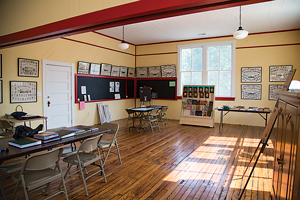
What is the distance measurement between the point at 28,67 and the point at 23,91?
2.44ft

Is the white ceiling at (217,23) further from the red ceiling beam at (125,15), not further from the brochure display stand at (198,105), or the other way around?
the red ceiling beam at (125,15)

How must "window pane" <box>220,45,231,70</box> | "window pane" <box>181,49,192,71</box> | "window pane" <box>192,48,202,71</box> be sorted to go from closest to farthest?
"window pane" <box>220,45,231,70</box>
"window pane" <box>192,48,202,71</box>
"window pane" <box>181,49,192,71</box>

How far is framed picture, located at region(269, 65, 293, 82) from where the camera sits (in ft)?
26.1

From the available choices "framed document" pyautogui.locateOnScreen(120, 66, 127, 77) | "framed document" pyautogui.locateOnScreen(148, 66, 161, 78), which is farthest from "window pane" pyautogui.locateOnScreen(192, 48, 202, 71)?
"framed document" pyautogui.locateOnScreen(120, 66, 127, 77)

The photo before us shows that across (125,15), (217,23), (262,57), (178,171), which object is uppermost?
(217,23)

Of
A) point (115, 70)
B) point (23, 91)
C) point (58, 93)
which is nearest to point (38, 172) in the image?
point (23, 91)

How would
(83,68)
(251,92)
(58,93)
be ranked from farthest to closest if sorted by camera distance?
(251,92)
(83,68)
(58,93)

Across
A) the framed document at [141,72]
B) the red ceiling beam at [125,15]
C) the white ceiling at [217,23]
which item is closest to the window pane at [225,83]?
the white ceiling at [217,23]

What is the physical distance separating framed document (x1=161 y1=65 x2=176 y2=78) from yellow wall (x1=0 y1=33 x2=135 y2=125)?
1.76 m

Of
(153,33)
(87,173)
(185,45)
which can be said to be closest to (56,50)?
(153,33)

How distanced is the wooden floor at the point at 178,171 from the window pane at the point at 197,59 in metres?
4.09

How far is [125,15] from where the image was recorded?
285 cm

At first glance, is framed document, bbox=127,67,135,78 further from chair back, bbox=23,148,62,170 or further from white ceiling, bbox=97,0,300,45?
chair back, bbox=23,148,62,170

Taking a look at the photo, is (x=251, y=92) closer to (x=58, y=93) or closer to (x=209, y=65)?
(x=209, y=65)
